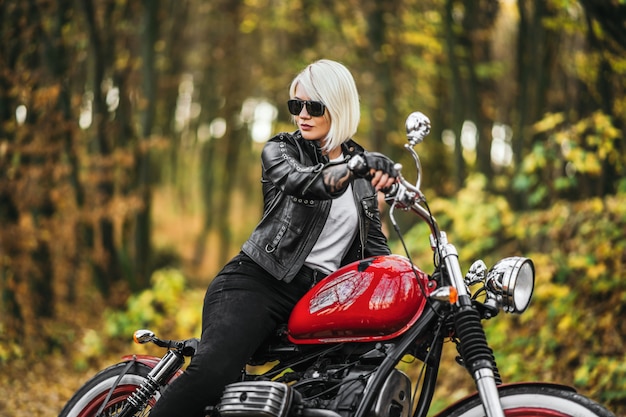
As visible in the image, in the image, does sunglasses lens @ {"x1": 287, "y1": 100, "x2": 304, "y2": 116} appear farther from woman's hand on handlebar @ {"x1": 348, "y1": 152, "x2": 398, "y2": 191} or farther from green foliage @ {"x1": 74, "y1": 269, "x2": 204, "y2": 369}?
green foliage @ {"x1": 74, "y1": 269, "x2": 204, "y2": 369}

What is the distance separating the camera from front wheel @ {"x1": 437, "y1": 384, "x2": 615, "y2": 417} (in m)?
2.81

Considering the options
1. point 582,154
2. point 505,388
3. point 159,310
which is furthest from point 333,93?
point 159,310

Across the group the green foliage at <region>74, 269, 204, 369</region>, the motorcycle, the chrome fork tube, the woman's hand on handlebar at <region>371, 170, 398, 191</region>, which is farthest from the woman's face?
the green foliage at <region>74, 269, 204, 369</region>

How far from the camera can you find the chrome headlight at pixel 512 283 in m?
3.03

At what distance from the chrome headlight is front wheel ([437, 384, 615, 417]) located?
302 mm

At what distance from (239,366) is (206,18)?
17044 mm

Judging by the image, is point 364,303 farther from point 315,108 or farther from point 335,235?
point 315,108

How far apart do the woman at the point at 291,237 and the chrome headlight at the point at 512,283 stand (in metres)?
0.68

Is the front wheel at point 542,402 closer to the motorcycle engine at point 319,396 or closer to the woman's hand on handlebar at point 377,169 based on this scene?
the motorcycle engine at point 319,396

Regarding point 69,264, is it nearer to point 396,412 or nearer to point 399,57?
point 399,57

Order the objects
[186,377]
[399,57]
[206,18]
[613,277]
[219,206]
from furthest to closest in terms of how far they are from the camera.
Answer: [219,206]
[206,18]
[399,57]
[613,277]
[186,377]

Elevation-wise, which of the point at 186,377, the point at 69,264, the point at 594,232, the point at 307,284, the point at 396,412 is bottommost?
the point at 396,412

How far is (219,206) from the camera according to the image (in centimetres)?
2359

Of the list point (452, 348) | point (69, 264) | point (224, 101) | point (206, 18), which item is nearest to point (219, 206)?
point (224, 101)
